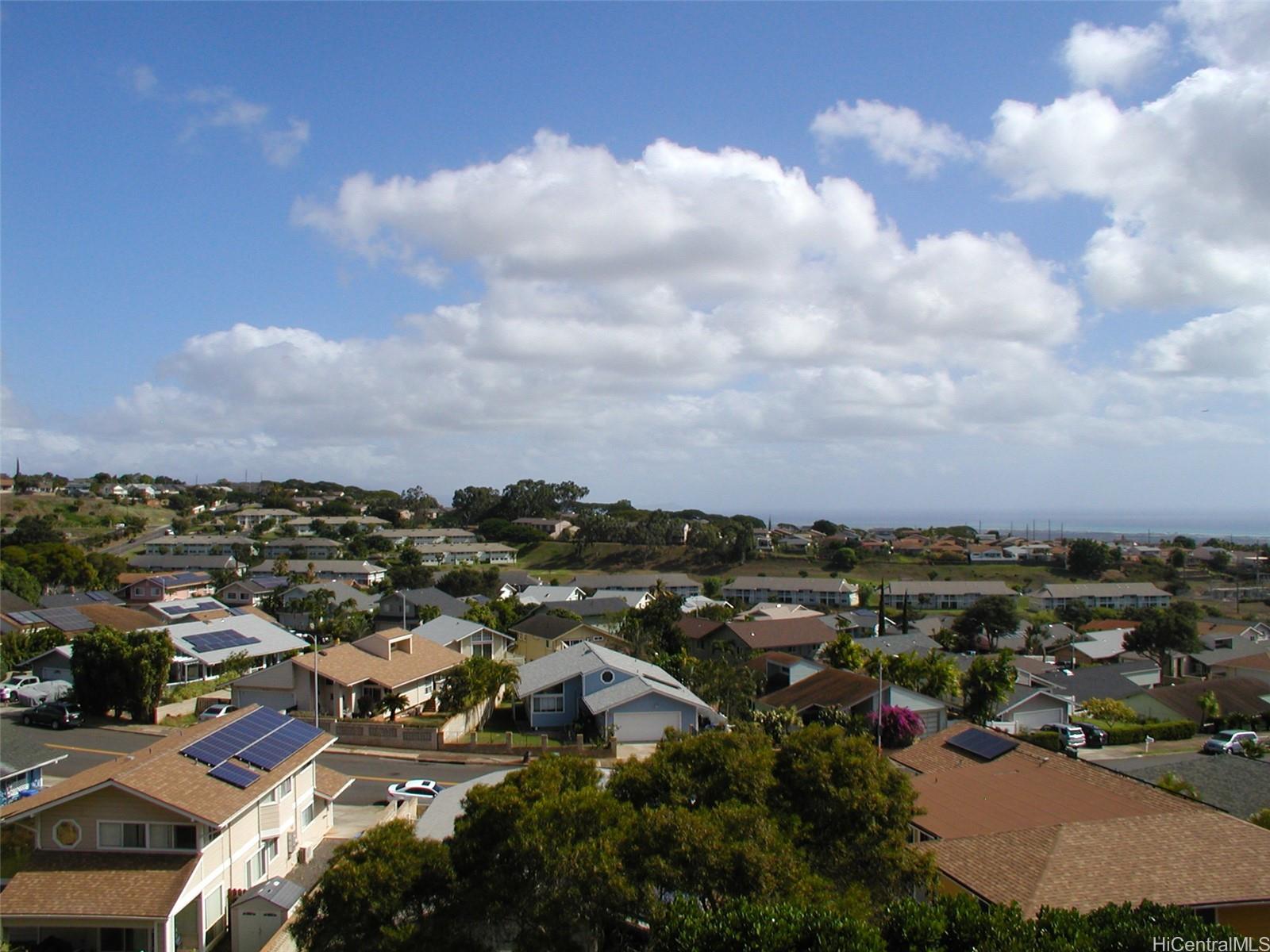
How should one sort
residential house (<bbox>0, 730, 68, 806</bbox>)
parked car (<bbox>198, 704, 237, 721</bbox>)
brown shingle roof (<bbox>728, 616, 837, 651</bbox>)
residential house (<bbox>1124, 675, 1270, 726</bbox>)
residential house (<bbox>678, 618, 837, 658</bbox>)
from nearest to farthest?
residential house (<bbox>0, 730, 68, 806</bbox>) < parked car (<bbox>198, 704, 237, 721</bbox>) < residential house (<bbox>1124, 675, 1270, 726</bbox>) < residential house (<bbox>678, 618, 837, 658</bbox>) < brown shingle roof (<bbox>728, 616, 837, 651</bbox>)

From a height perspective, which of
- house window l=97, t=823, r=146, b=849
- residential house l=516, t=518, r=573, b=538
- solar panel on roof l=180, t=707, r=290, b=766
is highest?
residential house l=516, t=518, r=573, b=538

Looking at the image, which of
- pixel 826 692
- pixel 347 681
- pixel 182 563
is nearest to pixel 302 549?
pixel 182 563

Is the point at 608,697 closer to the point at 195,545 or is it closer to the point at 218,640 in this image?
the point at 218,640

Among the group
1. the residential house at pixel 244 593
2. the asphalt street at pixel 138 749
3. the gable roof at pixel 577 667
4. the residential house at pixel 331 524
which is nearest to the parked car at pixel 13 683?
the asphalt street at pixel 138 749

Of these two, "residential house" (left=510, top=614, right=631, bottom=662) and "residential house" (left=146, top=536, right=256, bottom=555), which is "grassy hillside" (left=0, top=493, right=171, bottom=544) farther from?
"residential house" (left=510, top=614, right=631, bottom=662)

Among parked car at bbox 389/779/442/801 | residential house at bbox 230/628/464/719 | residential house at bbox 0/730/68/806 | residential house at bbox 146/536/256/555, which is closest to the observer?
residential house at bbox 0/730/68/806

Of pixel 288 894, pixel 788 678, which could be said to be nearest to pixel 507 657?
pixel 788 678

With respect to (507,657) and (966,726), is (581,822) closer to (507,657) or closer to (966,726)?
(966,726)

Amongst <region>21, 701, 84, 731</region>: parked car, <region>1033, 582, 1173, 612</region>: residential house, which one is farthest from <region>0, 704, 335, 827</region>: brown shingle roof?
<region>1033, 582, 1173, 612</region>: residential house
